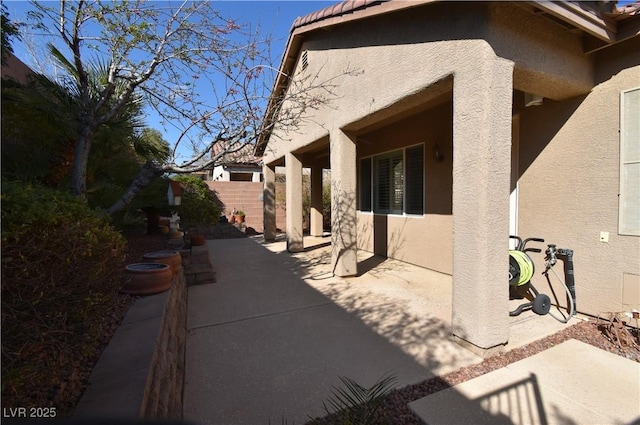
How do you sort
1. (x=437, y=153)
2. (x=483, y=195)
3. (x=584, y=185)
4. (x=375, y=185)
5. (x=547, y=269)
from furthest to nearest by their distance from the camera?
1. (x=375, y=185)
2. (x=437, y=153)
3. (x=547, y=269)
4. (x=584, y=185)
5. (x=483, y=195)

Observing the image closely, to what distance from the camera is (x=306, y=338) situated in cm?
393

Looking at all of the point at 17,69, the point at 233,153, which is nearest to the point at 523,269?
the point at 233,153

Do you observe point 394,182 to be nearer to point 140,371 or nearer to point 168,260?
point 168,260

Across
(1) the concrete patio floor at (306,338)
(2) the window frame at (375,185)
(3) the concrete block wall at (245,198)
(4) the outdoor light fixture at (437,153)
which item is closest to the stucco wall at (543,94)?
(1) the concrete patio floor at (306,338)

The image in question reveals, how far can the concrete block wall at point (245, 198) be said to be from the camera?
1614cm

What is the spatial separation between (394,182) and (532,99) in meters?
4.08

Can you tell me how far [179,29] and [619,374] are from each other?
6709mm

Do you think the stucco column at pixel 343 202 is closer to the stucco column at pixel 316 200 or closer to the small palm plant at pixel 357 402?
the small palm plant at pixel 357 402

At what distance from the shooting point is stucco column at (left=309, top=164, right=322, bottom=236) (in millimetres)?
13141

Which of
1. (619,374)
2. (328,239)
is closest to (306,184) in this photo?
(328,239)

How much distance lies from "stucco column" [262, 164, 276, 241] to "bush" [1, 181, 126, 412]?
31.6 ft

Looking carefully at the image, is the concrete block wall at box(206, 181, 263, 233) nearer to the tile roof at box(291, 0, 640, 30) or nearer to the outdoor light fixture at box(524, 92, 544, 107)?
the tile roof at box(291, 0, 640, 30)

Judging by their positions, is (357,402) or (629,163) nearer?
(357,402)

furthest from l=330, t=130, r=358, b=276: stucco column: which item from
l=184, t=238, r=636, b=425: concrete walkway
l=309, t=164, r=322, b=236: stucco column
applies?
l=309, t=164, r=322, b=236: stucco column
